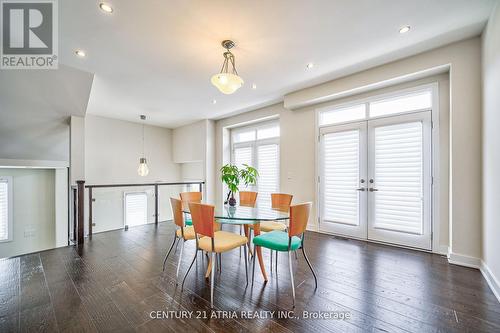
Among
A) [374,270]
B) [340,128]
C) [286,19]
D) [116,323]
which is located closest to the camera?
[116,323]

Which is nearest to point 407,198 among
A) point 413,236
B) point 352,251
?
point 413,236

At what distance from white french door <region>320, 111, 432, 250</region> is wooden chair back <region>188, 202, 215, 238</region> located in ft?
9.59

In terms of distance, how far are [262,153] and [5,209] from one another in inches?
238

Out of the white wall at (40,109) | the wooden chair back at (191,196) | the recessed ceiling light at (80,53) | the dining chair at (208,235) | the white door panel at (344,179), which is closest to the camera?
the dining chair at (208,235)

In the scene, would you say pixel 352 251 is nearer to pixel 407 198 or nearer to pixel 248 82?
pixel 407 198

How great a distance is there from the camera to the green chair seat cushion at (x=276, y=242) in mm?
2188

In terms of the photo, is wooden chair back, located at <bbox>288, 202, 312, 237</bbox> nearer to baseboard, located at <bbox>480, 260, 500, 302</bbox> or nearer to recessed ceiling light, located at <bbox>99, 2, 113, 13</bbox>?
baseboard, located at <bbox>480, 260, 500, 302</bbox>

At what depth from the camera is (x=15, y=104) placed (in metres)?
3.73

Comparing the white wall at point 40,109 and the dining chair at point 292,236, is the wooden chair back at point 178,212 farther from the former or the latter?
the white wall at point 40,109

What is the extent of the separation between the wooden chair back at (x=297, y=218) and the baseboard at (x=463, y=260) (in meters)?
2.26

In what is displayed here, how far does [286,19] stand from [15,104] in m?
4.72

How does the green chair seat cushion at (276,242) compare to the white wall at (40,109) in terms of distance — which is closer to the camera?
the green chair seat cushion at (276,242)

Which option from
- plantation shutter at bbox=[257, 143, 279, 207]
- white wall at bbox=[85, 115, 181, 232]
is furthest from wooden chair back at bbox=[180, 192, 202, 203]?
white wall at bbox=[85, 115, 181, 232]

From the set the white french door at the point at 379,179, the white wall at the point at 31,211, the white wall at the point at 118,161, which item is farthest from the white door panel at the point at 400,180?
the white wall at the point at 31,211
